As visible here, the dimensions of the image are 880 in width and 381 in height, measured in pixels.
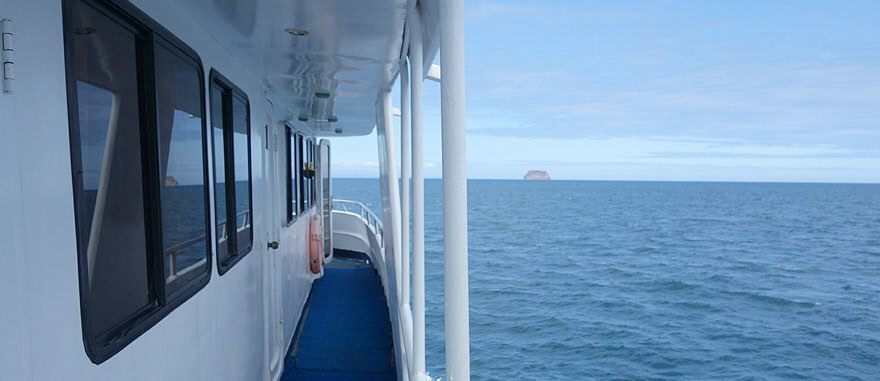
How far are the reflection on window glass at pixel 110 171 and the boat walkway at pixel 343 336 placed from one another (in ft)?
9.71

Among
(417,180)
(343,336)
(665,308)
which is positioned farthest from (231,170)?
(665,308)

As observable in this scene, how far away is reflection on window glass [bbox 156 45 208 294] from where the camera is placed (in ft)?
6.08

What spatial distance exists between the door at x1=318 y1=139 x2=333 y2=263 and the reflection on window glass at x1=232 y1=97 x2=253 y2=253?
3.71m

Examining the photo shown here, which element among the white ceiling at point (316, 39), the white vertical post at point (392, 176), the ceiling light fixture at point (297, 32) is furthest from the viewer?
the white vertical post at point (392, 176)

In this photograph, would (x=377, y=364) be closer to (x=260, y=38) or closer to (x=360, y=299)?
(x=360, y=299)

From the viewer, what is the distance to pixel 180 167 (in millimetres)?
2025

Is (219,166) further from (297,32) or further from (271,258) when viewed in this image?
(271,258)

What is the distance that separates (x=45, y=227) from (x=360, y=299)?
5755 millimetres

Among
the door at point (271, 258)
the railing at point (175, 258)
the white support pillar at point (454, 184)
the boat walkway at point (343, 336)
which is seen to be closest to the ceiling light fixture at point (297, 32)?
the railing at point (175, 258)

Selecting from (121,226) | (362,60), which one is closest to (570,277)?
(362,60)

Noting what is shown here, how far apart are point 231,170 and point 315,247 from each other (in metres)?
4.01

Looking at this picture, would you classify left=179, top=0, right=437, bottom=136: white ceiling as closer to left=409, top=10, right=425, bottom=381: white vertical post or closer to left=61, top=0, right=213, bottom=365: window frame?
left=409, top=10, right=425, bottom=381: white vertical post

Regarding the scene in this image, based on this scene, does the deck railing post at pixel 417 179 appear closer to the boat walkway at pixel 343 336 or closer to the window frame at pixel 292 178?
the boat walkway at pixel 343 336

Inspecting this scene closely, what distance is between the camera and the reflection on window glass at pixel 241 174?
3045 mm
